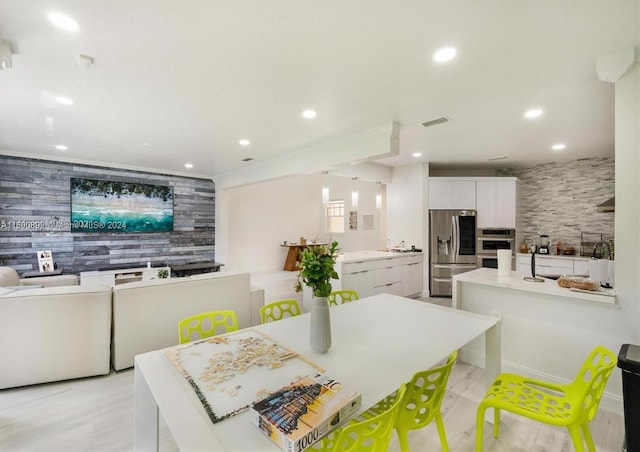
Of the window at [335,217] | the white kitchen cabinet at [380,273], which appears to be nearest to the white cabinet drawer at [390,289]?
the white kitchen cabinet at [380,273]

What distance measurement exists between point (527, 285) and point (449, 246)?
122 inches

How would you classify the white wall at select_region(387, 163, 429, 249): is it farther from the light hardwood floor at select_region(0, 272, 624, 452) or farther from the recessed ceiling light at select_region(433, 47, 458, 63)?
the recessed ceiling light at select_region(433, 47, 458, 63)

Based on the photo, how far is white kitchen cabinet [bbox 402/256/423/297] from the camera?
17.7 ft

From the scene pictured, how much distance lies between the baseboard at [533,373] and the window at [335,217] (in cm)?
636

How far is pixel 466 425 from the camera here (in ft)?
6.63

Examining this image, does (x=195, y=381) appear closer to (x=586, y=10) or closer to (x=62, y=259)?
(x=586, y=10)

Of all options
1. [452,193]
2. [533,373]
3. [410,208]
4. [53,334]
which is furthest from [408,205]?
[53,334]

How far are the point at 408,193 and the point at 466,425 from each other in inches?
180

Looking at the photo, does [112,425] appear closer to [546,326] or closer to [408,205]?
[546,326]

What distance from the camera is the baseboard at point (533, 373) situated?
2178mm

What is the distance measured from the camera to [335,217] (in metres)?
9.37

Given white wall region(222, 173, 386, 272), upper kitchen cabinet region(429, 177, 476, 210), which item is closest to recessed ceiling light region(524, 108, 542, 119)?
upper kitchen cabinet region(429, 177, 476, 210)

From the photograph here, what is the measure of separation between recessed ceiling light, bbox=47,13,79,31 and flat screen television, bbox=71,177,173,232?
4565 mm

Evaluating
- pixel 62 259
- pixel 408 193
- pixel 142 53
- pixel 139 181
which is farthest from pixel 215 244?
pixel 142 53
